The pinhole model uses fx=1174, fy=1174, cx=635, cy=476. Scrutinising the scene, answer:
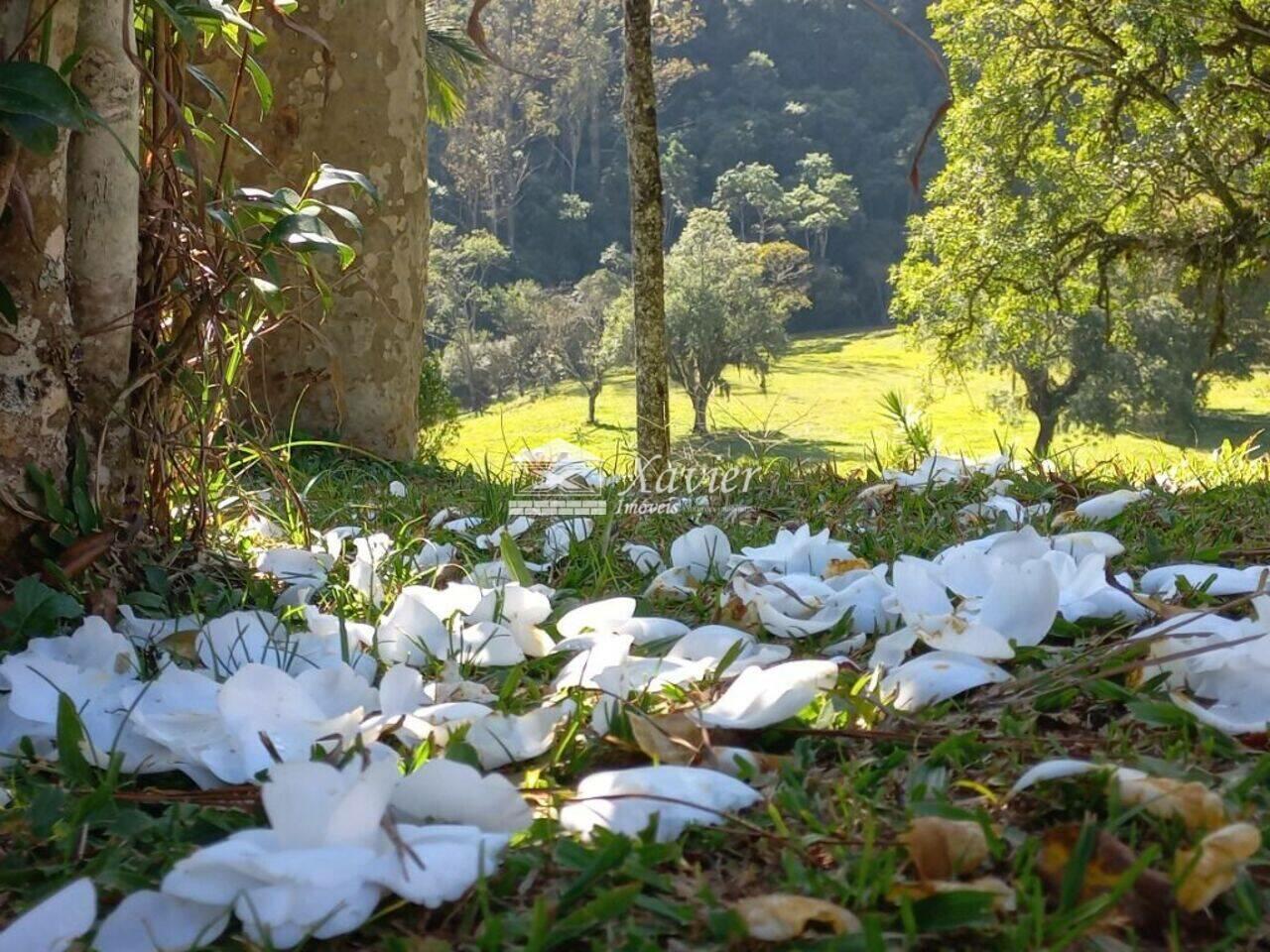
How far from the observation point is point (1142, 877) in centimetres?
74

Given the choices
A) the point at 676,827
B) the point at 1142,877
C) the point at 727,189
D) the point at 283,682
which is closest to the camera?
the point at 1142,877

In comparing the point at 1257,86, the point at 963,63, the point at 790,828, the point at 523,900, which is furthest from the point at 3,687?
the point at 963,63

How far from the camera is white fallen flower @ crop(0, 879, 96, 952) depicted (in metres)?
0.75

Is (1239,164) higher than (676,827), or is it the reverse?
(1239,164)

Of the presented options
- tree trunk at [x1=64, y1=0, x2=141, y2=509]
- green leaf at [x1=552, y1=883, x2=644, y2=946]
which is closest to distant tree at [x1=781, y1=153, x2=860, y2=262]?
tree trunk at [x1=64, y1=0, x2=141, y2=509]

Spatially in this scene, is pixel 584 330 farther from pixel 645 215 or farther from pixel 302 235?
pixel 302 235

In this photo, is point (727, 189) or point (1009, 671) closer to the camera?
point (1009, 671)

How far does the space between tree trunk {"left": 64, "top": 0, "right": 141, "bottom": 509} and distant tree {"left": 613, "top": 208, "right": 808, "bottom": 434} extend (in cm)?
2457

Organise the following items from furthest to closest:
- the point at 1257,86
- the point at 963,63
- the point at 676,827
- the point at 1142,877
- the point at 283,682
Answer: the point at 963,63, the point at 1257,86, the point at 283,682, the point at 676,827, the point at 1142,877

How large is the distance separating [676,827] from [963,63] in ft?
51.0

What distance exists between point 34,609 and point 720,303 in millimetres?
31517

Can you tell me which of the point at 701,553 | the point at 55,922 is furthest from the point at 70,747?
the point at 701,553

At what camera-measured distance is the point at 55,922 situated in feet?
2.52

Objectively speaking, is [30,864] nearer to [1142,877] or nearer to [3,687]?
[3,687]
